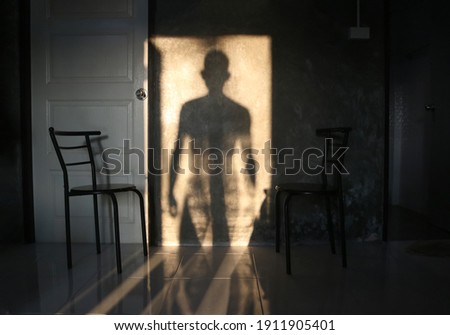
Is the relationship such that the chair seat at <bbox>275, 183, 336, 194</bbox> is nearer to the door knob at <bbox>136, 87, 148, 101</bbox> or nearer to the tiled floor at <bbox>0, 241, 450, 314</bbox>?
the tiled floor at <bbox>0, 241, 450, 314</bbox>

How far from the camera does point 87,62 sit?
3.01 m

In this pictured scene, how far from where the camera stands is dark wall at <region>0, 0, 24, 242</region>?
3.04 m

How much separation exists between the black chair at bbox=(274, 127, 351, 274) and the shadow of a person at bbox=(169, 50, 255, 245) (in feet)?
1.25

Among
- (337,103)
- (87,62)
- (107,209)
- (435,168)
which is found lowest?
(107,209)

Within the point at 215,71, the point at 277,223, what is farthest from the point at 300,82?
the point at 277,223

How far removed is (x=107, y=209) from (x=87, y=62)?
107cm

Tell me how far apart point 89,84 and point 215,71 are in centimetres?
91

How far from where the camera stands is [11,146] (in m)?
3.08

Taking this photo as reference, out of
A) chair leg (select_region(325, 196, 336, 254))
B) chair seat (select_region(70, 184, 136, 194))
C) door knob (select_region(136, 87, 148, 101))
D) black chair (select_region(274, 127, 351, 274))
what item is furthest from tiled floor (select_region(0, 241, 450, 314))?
door knob (select_region(136, 87, 148, 101))

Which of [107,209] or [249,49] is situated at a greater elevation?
[249,49]

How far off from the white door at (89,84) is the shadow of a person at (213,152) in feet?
1.09
